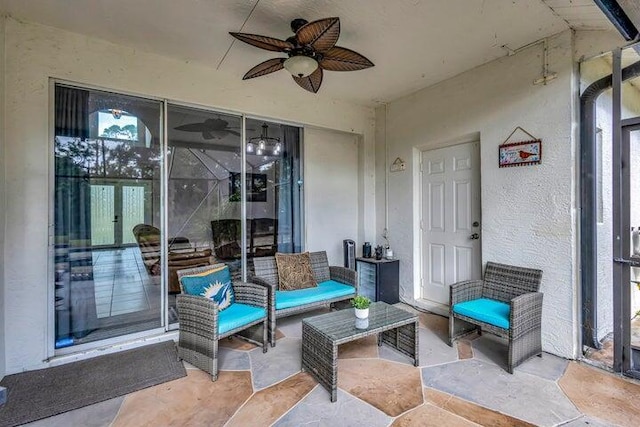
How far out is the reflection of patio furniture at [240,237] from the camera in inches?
140

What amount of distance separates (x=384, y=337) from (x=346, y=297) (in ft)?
2.14

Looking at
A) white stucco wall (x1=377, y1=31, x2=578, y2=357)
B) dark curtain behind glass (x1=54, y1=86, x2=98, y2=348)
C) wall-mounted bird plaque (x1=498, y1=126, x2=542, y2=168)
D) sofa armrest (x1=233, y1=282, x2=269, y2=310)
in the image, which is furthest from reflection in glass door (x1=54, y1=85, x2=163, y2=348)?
wall-mounted bird plaque (x1=498, y1=126, x2=542, y2=168)

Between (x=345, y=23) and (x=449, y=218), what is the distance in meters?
2.45

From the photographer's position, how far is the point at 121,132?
9.80 feet

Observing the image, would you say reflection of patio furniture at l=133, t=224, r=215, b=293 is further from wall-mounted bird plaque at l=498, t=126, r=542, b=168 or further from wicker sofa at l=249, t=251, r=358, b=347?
wall-mounted bird plaque at l=498, t=126, r=542, b=168

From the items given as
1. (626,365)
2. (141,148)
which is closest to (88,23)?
(141,148)

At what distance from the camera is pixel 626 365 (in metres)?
2.34

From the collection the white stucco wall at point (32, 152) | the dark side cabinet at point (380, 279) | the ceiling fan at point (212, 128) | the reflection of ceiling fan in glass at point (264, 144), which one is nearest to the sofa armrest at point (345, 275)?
the dark side cabinet at point (380, 279)

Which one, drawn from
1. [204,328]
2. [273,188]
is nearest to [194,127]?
[273,188]

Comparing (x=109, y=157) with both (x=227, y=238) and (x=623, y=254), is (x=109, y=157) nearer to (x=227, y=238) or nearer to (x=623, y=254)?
(x=227, y=238)

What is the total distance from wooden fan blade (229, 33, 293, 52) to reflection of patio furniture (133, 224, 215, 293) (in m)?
2.02

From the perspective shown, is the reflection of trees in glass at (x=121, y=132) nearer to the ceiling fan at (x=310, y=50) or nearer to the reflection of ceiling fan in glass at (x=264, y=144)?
the reflection of ceiling fan in glass at (x=264, y=144)

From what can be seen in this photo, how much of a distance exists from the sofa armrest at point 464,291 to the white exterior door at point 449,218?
0.42m

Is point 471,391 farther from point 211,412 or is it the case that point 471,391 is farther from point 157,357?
point 157,357
